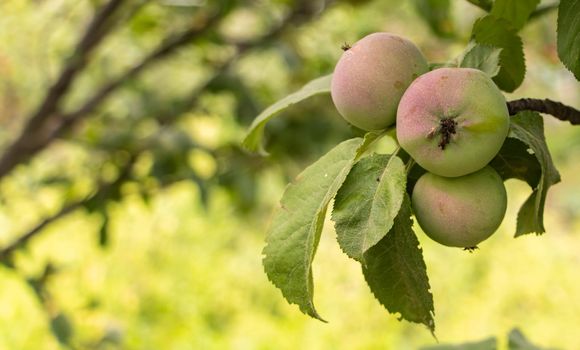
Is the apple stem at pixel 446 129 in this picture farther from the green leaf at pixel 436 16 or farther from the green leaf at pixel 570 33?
the green leaf at pixel 436 16

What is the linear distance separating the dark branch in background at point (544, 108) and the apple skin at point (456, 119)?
47 millimetres

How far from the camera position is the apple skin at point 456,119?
0.40 meters

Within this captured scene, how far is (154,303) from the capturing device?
265cm

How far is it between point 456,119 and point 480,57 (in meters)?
0.10

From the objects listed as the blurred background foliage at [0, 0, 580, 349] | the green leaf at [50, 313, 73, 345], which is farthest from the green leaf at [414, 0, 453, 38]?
the green leaf at [50, 313, 73, 345]

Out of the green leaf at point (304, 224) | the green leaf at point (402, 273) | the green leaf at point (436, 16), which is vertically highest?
the green leaf at point (304, 224)

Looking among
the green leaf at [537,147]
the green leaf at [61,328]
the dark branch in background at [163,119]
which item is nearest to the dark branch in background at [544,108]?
the green leaf at [537,147]

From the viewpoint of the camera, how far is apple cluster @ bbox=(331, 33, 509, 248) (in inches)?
15.7

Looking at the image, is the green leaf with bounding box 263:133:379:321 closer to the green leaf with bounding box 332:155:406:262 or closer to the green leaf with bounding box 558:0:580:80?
the green leaf with bounding box 332:155:406:262

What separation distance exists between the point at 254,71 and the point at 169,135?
3.67 ft

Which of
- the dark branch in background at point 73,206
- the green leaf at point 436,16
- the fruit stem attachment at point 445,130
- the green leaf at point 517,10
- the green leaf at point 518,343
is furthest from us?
the dark branch in background at point 73,206

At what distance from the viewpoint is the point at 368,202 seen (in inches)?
16.6

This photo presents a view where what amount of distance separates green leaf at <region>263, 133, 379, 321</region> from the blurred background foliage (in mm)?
82

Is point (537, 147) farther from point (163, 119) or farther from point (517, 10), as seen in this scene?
point (163, 119)
